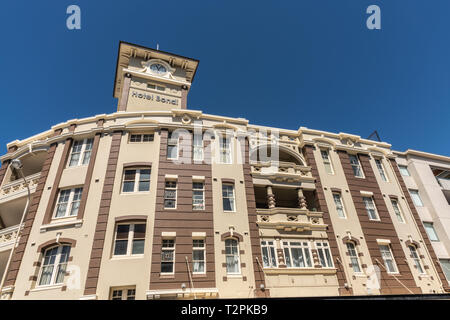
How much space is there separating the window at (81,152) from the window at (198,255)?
11.1 meters

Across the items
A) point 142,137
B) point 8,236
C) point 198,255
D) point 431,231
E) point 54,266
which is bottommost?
point 54,266

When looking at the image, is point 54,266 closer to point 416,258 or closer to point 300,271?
point 300,271

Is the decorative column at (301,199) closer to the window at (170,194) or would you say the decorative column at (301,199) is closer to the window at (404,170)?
the window at (170,194)

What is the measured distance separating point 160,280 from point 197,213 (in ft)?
16.6

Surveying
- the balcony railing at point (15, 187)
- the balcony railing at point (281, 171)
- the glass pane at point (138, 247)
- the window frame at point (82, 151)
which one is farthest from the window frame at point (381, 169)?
the balcony railing at point (15, 187)

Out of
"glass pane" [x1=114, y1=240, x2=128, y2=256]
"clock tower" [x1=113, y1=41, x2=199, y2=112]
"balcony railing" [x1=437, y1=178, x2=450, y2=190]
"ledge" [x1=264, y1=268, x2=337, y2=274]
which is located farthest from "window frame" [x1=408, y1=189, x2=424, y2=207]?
"glass pane" [x1=114, y1=240, x2=128, y2=256]

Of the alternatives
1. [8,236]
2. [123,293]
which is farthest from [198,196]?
[8,236]

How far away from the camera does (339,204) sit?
76.3ft

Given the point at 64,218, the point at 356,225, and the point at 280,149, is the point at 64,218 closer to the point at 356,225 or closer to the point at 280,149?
the point at 280,149

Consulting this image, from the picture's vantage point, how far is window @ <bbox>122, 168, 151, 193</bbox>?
64.9ft

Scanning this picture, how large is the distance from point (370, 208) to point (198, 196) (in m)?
15.9
